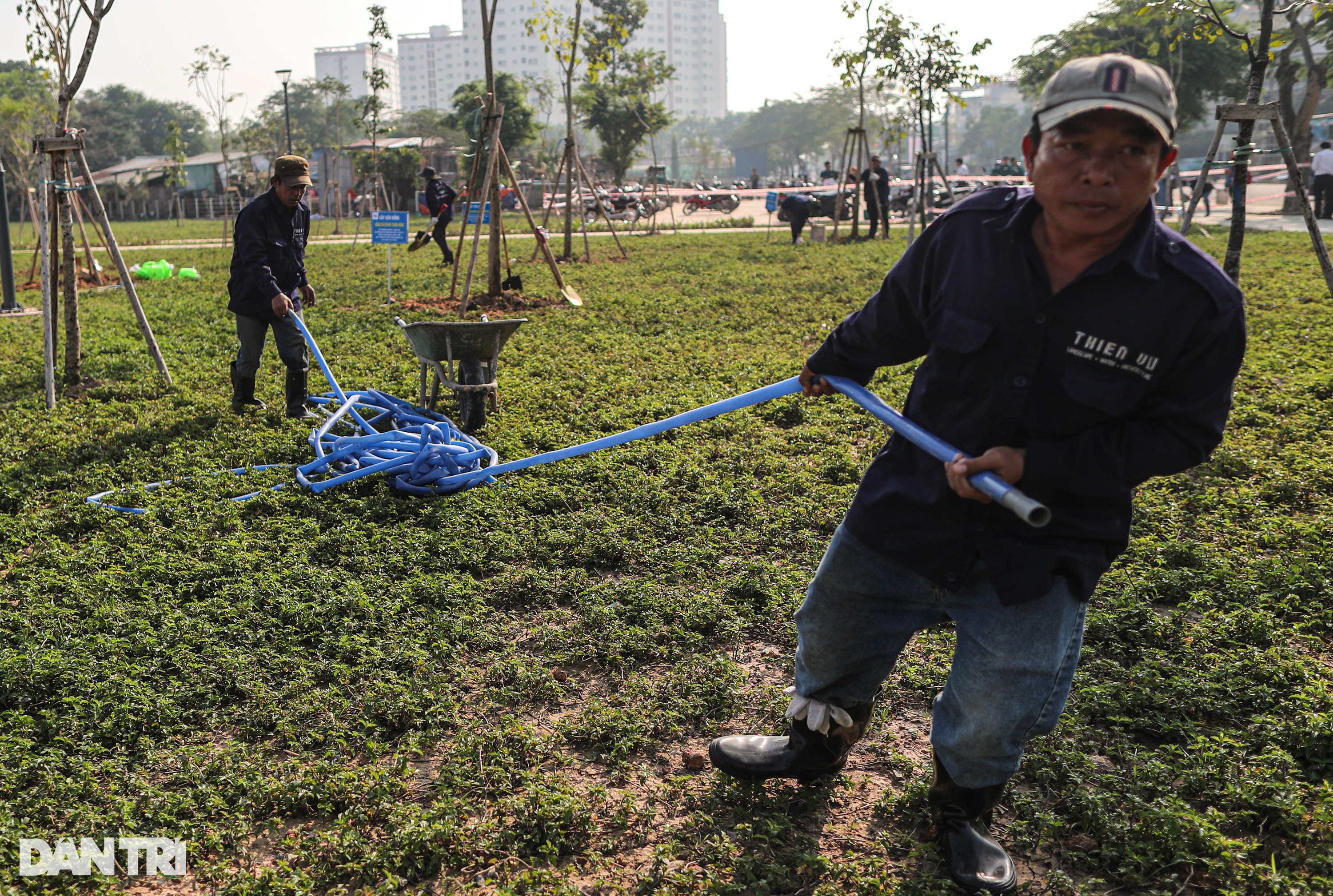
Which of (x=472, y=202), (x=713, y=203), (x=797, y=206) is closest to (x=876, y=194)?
(x=797, y=206)

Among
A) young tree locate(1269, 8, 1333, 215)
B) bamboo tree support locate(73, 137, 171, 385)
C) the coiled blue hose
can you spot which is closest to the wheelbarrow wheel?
the coiled blue hose

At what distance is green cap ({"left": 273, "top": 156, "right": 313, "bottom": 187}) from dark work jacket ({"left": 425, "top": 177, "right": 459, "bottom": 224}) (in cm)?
950

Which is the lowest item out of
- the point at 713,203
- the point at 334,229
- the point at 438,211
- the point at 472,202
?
the point at 472,202

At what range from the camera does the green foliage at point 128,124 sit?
79188mm

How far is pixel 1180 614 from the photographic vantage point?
3875 mm

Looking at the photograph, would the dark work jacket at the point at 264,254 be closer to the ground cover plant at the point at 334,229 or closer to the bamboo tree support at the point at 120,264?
the bamboo tree support at the point at 120,264

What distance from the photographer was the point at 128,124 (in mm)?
85875

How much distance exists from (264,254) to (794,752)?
5.46 metres

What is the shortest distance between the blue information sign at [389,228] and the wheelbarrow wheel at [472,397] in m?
6.65

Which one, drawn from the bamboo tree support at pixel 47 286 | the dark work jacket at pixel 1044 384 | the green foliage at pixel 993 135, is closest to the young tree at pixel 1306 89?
the bamboo tree support at pixel 47 286

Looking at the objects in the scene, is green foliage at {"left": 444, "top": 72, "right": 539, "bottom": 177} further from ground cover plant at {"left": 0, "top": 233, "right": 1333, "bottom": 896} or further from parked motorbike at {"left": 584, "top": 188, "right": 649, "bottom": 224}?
ground cover plant at {"left": 0, "top": 233, "right": 1333, "bottom": 896}

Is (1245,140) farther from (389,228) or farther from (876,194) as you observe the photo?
(876,194)

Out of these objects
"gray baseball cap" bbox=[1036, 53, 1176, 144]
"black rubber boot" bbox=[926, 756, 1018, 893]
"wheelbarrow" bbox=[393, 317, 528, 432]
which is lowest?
"black rubber boot" bbox=[926, 756, 1018, 893]

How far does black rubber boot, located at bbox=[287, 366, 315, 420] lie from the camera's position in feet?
22.5
